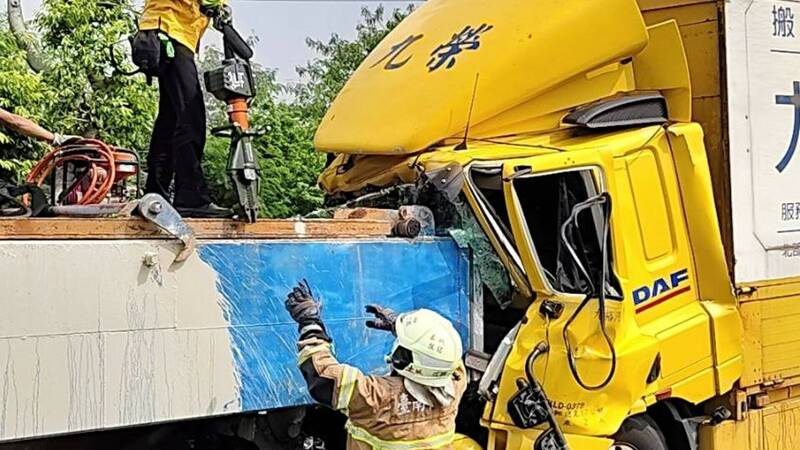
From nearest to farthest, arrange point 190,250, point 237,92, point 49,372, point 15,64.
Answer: point 49,372
point 190,250
point 237,92
point 15,64

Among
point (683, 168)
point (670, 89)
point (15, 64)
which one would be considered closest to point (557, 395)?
point (683, 168)

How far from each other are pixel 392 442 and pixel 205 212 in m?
1.51

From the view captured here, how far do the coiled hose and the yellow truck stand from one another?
1293 mm

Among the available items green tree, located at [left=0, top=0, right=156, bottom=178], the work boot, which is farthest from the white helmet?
green tree, located at [left=0, top=0, right=156, bottom=178]

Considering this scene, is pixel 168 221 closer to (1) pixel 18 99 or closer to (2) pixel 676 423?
(2) pixel 676 423

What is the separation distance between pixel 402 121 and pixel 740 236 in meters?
1.78

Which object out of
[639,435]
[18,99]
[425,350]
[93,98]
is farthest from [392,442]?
[93,98]

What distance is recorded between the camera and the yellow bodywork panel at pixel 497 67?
5.04 metres

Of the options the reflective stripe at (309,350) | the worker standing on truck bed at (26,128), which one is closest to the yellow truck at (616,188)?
the reflective stripe at (309,350)

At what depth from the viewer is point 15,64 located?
10852 millimetres

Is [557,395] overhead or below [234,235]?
below

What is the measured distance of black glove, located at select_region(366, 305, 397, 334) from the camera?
4023 millimetres

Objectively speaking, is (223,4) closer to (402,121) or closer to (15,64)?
(402,121)

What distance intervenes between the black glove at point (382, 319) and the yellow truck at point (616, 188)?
710mm
